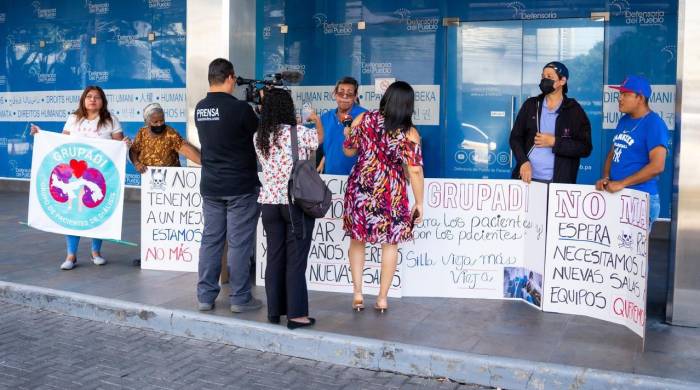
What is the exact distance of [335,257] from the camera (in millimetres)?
6723

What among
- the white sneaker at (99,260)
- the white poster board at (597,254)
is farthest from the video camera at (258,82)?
the white sneaker at (99,260)

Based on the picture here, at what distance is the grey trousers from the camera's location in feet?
19.8

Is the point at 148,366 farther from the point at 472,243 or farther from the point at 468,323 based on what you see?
the point at 472,243

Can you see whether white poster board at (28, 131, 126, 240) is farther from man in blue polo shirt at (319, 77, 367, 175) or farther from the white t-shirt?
man in blue polo shirt at (319, 77, 367, 175)

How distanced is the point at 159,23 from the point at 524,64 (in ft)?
21.2

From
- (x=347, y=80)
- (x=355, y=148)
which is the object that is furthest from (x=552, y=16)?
(x=355, y=148)

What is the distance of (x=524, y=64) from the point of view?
32.9 ft

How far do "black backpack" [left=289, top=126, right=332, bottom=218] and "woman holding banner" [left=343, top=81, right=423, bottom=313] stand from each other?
1.78 feet

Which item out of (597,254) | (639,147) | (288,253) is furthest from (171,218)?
(639,147)

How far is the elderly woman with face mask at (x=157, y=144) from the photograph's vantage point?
738 centimetres

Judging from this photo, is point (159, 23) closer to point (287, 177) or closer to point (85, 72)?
point (85, 72)

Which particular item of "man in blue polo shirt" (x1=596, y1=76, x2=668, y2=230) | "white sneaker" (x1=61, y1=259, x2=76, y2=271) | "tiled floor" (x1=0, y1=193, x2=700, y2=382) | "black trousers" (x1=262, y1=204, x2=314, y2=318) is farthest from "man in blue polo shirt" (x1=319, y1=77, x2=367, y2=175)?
"white sneaker" (x1=61, y1=259, x2=76, y2=271)

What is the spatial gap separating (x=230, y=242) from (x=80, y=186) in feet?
7.94

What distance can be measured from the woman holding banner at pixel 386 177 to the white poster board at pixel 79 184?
280 cm
